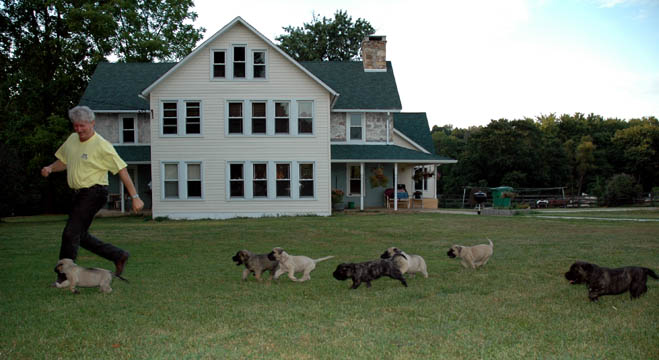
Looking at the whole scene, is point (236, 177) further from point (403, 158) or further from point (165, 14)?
point (165, 14)

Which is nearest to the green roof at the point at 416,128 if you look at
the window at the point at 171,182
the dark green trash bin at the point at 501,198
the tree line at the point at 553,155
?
the dark green trash bin at the point at 501,198

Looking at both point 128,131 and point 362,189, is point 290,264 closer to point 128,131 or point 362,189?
point 362,189

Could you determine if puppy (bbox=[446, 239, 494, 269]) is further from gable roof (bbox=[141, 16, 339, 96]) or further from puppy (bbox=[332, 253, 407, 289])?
gable roof (bbox=[141, 16, 339, 96])

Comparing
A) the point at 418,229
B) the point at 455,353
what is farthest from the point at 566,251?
the point at 455,353

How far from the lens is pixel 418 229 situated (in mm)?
18094

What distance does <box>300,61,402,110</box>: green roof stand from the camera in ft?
96.5

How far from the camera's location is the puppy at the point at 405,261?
26.6ft

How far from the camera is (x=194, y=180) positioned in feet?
85.2

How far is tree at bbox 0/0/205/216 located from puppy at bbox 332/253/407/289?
30.9 meters

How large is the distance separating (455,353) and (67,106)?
3713 centimetres

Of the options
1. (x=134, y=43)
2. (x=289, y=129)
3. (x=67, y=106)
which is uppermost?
(x=134, y=43)

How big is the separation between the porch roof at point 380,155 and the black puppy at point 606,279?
20.7 metres

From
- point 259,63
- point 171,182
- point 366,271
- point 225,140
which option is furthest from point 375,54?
point 366,271

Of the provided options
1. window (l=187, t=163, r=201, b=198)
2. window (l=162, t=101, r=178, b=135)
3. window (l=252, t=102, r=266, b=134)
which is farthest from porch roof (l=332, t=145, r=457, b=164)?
window (l=162, t=101, r=178, b=135)
